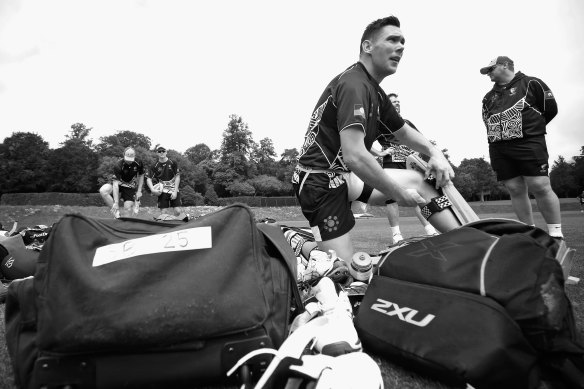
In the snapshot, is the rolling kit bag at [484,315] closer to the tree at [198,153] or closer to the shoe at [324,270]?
the shoe at [324,270]

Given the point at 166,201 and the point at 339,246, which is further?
the point at 166,201

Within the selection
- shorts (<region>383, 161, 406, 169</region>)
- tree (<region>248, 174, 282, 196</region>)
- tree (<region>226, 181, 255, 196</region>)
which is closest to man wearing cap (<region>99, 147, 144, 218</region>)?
shorts (<region>383, 161, 406, 169</region>)

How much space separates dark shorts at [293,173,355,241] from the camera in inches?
108

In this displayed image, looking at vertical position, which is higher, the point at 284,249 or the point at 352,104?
the point at 352,104

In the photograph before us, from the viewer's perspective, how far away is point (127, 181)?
10312 mm

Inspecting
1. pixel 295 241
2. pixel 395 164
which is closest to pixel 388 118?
pixel 295 241

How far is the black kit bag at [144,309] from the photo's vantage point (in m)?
1.20

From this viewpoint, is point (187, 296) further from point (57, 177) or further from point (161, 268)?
point (57, 177)

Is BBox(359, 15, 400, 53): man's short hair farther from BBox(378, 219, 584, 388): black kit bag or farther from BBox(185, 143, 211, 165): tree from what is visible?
BBox(185, 143, 211, 165): tree

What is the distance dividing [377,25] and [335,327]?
2429mm

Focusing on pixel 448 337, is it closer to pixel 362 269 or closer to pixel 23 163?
pixel 362 269

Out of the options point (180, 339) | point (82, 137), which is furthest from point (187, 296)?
point (82, 137)

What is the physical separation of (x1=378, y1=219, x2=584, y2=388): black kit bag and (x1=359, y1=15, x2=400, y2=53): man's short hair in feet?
6.08

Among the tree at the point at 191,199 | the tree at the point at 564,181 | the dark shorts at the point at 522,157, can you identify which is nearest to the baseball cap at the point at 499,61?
the dark shorts at the point at 522,157
